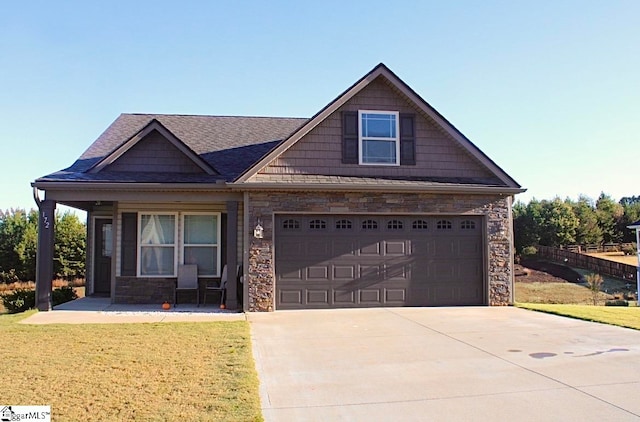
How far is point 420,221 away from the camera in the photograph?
41.3ft

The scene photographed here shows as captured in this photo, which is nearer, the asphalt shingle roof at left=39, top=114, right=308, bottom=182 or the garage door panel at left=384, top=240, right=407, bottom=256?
the asphalt shingle roof at left=39, top=114, right=308, bottom=182

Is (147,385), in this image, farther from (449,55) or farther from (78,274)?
(78,274)

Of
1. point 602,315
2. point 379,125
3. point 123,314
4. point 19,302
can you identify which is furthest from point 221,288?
point 602,315

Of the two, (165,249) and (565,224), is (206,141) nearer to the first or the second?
(165,249)

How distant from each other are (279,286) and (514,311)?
17.8ft

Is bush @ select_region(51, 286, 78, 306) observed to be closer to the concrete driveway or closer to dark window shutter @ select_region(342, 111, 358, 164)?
the concrete driveway

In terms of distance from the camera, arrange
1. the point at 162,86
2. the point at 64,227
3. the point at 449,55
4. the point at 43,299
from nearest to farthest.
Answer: the point at 43,299 < the point at 449,55 < the point at 162,86 < the point at 64,227

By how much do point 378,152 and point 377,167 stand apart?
397mm

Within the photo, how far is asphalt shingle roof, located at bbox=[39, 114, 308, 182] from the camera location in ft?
40.1

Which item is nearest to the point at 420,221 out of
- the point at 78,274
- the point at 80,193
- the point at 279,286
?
the point at 279,286

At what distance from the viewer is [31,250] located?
869 inches

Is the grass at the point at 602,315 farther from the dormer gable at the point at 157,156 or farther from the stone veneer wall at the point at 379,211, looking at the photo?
the dormer gable at the point at 157,156

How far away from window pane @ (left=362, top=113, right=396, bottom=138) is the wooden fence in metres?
23.4

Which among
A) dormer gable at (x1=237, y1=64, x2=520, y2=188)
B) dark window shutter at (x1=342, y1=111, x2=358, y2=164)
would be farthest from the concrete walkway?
dark window shutter at (x1=342, y1=111, x2=358, y2=164)
